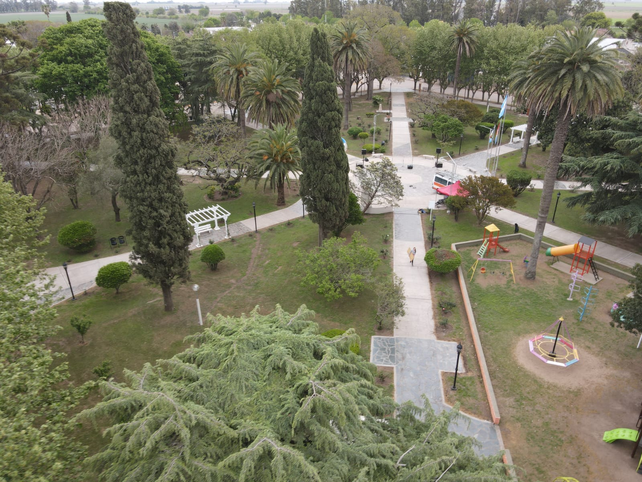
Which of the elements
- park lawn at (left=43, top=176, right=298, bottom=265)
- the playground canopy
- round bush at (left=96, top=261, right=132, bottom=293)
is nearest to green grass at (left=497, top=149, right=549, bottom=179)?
the playground canopy

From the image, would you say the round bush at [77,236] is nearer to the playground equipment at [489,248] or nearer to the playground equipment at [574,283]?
the playground equipment at [489,248]

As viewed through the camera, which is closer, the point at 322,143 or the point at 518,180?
the point at 322,143

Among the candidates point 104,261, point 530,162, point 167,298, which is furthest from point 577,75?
point 104,261

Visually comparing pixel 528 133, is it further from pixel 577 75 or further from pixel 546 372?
pixel 546 372

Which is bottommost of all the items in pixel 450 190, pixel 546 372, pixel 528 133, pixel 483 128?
pixel 546 372

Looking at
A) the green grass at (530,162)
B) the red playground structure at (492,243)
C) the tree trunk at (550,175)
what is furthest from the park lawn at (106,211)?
the green grass at (530,162)
